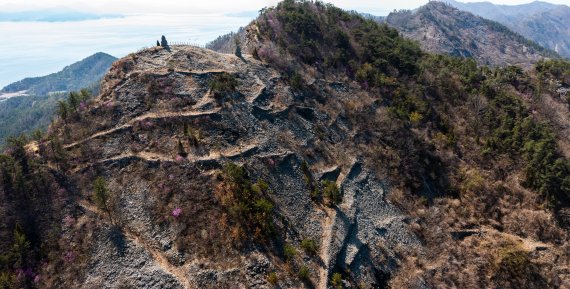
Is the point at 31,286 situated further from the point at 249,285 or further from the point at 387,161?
the point at 387,161

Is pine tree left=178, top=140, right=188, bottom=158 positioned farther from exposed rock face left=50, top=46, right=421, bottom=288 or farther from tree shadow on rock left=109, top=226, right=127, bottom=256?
tree shadow on rock left=109, top=226, right=127, bottom=256

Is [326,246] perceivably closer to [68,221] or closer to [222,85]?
[68,221]

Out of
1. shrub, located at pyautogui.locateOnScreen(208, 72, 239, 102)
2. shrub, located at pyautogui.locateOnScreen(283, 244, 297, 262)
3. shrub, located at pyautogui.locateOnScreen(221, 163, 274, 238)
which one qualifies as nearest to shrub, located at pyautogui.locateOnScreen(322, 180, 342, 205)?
shrub, located at pyautogui.locateOnScreen(221, 163, 274, 238)

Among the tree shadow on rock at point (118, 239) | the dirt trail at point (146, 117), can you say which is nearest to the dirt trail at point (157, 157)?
the dirt trail at point (146, 117)

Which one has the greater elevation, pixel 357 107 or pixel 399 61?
pixel 399 61

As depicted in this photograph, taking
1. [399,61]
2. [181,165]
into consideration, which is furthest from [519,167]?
[181,165]
